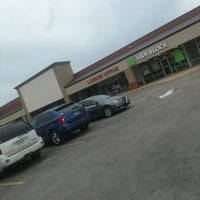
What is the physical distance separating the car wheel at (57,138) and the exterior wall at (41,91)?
108 feet

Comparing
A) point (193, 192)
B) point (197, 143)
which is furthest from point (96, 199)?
point (197, 143)

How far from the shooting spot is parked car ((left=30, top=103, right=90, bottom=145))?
575 inches

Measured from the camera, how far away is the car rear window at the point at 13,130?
11.4 m

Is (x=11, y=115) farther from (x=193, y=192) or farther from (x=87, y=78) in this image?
(x=193, y=192)

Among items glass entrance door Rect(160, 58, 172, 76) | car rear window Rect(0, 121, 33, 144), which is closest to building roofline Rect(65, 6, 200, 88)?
glass entrance door Rect(160, 58, 172, 76)

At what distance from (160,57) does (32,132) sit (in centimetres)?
2769

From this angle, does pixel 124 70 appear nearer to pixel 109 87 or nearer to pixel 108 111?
pixel 109 87

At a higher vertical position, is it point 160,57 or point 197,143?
point 160,57

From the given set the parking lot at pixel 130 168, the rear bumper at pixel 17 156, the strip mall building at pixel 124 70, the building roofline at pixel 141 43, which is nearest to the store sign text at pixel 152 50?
the strip mall building at pixel 124 70

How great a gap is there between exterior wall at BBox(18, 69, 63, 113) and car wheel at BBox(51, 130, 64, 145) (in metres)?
33.0

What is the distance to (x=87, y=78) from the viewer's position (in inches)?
1718

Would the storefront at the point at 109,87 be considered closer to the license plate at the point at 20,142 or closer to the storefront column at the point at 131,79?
the storefront column at the point at 131,79

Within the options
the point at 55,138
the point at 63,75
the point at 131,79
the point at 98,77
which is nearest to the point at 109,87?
the point at 98,77

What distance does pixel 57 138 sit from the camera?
14.9 m
